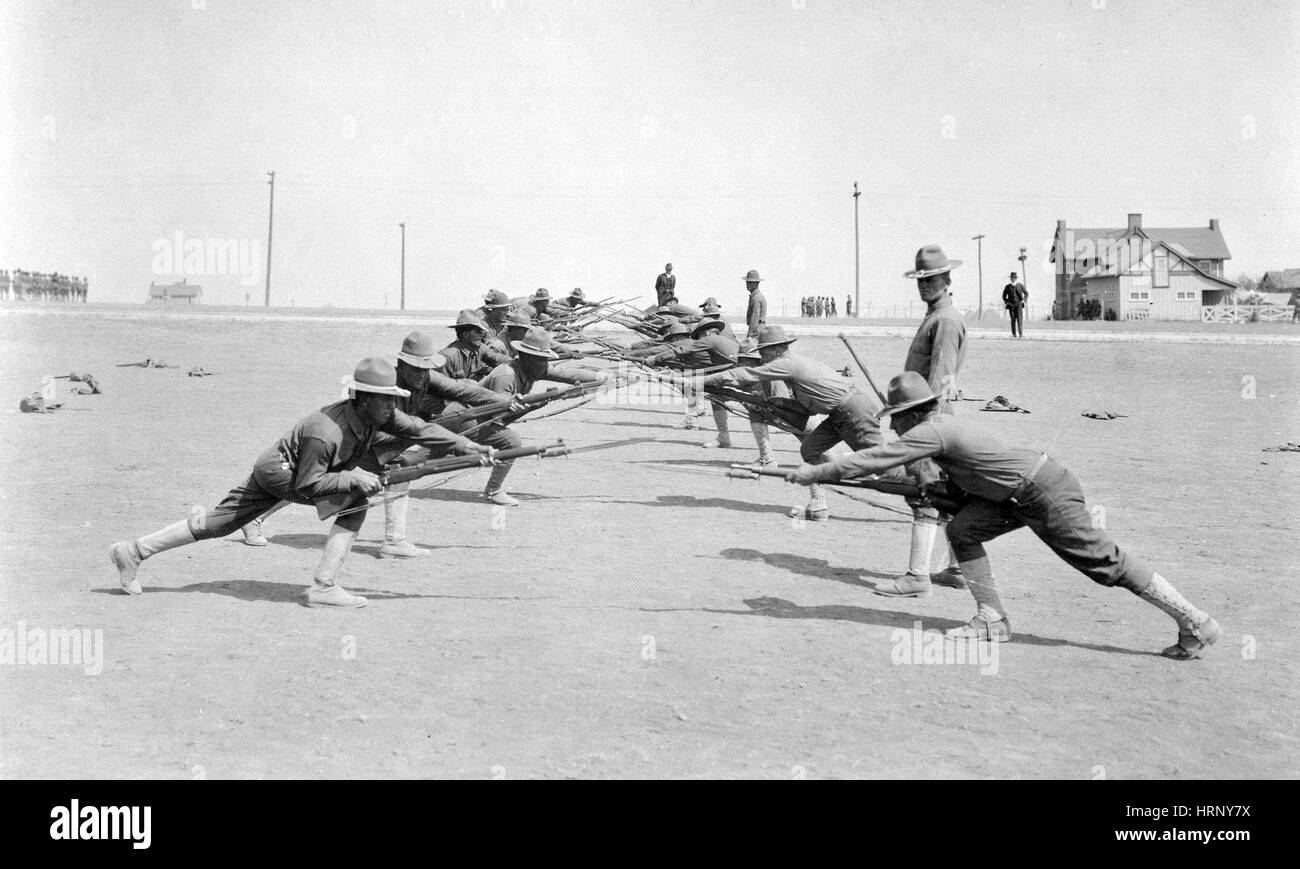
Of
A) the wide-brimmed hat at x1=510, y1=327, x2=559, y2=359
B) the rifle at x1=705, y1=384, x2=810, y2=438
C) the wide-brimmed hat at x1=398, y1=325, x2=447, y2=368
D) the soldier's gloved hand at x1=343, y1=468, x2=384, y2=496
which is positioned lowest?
the soldier's gloved hand at x1=343, y1=468, x2=384, y2=496

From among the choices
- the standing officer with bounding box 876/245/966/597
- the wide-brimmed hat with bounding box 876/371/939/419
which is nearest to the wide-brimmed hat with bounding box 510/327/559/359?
the standing officer with bounding box 876/245/966/597

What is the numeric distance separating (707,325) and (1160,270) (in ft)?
218

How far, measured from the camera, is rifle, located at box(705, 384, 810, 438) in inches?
464

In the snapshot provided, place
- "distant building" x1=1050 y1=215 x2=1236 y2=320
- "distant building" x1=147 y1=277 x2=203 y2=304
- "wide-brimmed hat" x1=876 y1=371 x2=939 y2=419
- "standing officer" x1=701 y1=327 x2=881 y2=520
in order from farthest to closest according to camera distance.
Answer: "distant building" x1=147 y1=277 x2=203 y2=304
"distant building" x1=1050 y1=215 x2=1236 y2=320
"standing officer" x1=701 y1=327 x2=881 y2=520
"wide-brimmed hat" x1=876 y1=371 x2=939 y2=419

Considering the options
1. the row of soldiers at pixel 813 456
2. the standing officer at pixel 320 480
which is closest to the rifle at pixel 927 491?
the row of soldiers at pixel 813 456

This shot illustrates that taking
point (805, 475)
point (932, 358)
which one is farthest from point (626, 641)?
point (932, 358)

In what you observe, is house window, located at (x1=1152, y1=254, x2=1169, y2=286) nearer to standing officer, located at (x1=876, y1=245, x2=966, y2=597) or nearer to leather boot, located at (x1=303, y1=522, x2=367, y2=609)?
standing officer, located at (x1=876, y1=245, x2=966, y2=597)

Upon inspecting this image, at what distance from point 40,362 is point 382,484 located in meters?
22.2

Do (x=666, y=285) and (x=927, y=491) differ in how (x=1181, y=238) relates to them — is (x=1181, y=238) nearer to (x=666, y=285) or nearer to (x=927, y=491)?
(x=666, y=285)

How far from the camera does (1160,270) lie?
7419cm

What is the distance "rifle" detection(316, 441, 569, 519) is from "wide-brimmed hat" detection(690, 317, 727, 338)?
7522 mm

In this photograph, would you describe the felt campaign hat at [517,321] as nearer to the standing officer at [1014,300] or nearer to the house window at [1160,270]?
the standing officer at [1014,300]
